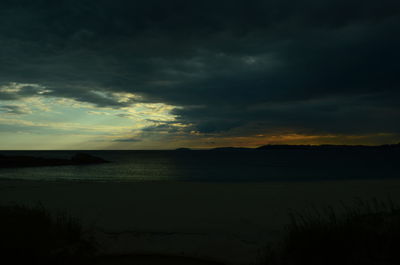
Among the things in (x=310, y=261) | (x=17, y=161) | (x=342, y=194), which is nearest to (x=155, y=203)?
(x=310, y=261)

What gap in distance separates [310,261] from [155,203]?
918 centimetres

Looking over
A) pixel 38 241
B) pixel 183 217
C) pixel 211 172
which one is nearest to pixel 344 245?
pixel 38 241

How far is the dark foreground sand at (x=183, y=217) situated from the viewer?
6.48 m

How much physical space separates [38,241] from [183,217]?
5.73m

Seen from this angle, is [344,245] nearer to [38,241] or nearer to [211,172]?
[38,241]

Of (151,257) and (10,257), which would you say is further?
(151,257)

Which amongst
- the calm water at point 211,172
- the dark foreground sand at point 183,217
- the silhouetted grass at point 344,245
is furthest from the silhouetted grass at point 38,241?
the calm water at point 211,172

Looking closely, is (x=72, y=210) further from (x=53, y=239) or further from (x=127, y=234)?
(x=53, y=239)

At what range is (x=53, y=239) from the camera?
5695 mm

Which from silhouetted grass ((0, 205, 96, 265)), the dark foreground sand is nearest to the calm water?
the dark foreground sand

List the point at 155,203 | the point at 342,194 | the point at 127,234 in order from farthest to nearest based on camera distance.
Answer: the point at 342,194 → the point at 155,203 → the point at 127,234

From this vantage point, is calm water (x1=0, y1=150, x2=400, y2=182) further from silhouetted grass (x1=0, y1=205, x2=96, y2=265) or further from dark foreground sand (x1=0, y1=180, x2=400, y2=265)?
silhouetted grass (x1=0, y1=205, x2=96, y2=265)

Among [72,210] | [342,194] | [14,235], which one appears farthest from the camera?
[342,194]

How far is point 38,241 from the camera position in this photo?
17.2ft
